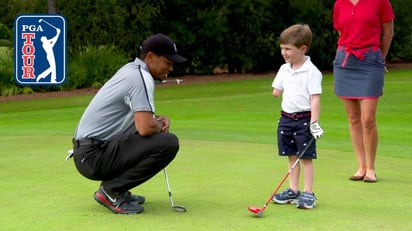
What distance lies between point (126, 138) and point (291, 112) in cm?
137

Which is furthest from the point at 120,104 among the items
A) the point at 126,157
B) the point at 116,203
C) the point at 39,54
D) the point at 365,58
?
the point at 39,54

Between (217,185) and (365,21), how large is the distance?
2.11 m

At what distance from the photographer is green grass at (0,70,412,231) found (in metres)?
6.01

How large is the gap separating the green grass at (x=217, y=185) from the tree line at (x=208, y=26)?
15.0 meters

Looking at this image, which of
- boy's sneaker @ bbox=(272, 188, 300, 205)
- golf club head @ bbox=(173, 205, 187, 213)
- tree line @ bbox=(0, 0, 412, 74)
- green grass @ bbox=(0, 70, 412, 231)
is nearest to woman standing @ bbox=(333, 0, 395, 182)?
green grass @ bbox=(0, 70, 412, 231)

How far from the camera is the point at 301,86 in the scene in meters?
6.73

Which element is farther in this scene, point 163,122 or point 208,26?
point 208,26

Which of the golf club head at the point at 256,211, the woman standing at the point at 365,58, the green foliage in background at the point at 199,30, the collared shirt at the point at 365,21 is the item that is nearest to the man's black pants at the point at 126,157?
the golf club head at the point at 256,211

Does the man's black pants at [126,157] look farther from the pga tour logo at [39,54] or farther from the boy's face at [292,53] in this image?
the pga tour logo at [39,54]

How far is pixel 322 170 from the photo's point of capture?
8664 mm

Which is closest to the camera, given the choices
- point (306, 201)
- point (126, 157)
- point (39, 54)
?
point (126, 157)

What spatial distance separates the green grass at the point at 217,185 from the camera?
6.01m

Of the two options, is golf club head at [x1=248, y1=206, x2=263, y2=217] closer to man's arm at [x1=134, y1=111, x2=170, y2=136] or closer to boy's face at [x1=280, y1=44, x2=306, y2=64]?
man's arm at [x1=134, y1=111, x2=170, y2=136]

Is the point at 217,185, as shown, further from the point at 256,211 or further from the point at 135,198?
the point at 256,211
